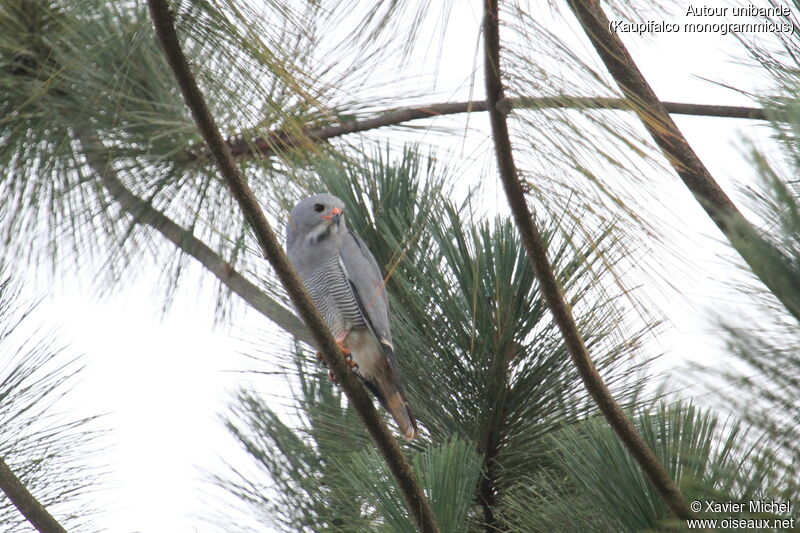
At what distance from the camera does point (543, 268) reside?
4.89ft

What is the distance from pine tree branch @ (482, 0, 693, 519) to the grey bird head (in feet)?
4.09

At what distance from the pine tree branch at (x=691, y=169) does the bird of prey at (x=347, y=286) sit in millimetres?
971

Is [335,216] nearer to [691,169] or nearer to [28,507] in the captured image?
[691,169]

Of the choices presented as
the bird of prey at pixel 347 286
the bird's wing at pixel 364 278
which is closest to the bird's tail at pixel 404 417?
the bird of prey at pixel 347 286

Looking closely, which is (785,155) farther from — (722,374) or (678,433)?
(678,433)

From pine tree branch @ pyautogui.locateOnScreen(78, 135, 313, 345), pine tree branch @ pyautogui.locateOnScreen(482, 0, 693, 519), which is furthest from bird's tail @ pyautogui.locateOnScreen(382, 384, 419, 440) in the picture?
pine tree branch @ pyautogui.locateOnScreen(482, 0, 693, 519)

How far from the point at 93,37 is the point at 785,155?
165 cm

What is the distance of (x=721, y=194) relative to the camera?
1.90 metres

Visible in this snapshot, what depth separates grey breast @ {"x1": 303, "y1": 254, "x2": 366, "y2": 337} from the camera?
310cm

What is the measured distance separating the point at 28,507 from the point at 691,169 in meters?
1.55

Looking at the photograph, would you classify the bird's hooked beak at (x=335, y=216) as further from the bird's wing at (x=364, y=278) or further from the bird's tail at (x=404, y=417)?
the bird's tail at (x=404, y=417)

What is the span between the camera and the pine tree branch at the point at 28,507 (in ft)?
5.59

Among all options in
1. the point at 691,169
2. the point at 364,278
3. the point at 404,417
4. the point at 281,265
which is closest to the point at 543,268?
the point at 281,265

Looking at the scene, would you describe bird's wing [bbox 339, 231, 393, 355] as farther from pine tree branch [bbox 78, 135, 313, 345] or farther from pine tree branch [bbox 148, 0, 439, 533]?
pine tree branch [bbox 148, 0, 439, 533]
